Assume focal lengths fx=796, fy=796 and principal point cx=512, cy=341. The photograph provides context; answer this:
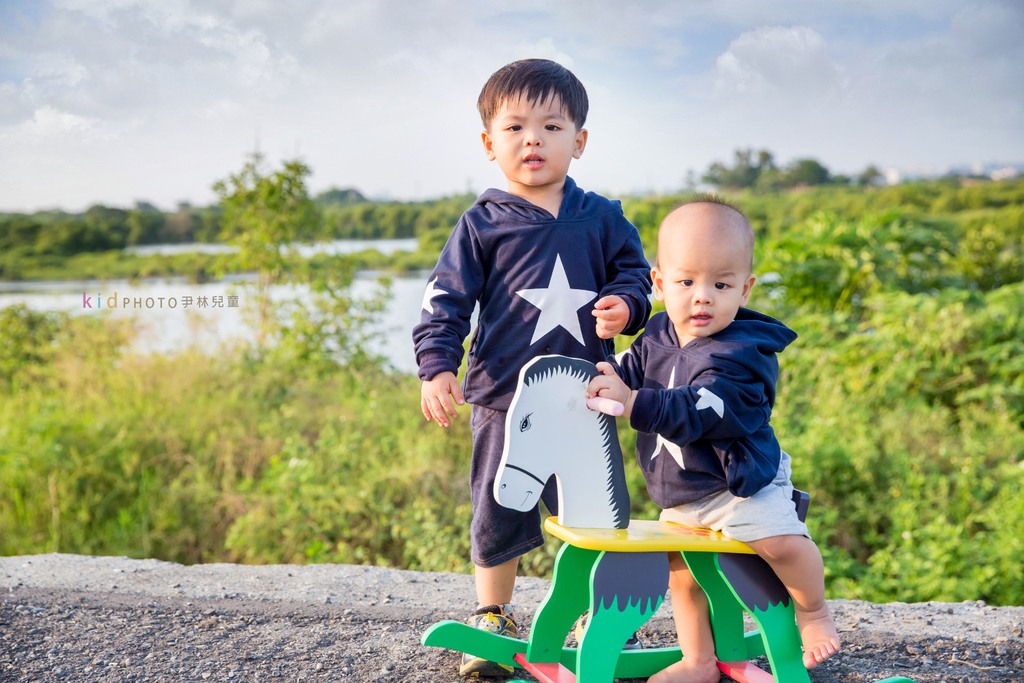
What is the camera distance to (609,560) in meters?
1.64

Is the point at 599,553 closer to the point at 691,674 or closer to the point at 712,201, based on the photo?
the point at 691,674

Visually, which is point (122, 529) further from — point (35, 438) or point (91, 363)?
point (91, 363)

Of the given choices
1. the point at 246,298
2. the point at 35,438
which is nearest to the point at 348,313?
the point at 246,298

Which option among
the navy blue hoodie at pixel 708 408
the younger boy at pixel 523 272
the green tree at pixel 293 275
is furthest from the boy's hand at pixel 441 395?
the green tree at pixel 293 275

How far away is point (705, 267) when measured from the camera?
160 centimetres

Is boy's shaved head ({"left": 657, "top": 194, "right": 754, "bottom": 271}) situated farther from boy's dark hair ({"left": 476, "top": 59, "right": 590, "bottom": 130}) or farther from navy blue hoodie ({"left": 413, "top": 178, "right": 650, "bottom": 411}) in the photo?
boy's dark hair ({"left": 476, "top": 59, "right": 590, "bottom": 130})

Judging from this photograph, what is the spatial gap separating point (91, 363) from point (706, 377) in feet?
13.3

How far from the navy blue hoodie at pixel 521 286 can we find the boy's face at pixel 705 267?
0.21 meters

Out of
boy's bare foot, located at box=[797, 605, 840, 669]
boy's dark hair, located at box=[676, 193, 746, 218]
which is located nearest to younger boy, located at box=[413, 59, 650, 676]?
boy's dark hair, located at box=[676, 193, 746, 218]

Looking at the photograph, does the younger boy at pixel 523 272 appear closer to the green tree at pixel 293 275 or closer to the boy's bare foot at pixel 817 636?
the boy's bare foot at pixel 817 636

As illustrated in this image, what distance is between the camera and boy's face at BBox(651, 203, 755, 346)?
1.60 metres

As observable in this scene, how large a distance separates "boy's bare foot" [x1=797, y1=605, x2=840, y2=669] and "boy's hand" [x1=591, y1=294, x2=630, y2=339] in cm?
76

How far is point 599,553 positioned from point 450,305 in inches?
25.4

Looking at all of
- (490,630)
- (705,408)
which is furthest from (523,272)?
(490,630)
